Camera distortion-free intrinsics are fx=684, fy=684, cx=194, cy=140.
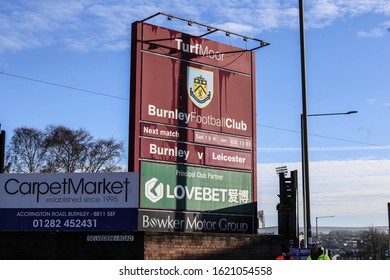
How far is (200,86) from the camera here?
23000mm

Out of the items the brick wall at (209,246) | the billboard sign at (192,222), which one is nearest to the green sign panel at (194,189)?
the billboard sign at (192,222)

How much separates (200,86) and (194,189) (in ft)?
11.4

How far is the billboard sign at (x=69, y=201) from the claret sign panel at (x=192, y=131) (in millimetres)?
515

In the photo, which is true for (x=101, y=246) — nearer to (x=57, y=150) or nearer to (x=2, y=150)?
(x=2, y=150)

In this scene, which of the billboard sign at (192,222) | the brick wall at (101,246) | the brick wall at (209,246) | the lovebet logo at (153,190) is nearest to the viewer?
the brick wall at (101,246)

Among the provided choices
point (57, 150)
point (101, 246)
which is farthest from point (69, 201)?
point (57, 150)

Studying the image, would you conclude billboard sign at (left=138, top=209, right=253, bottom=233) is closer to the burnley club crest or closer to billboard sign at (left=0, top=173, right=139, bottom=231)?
billboard sign at (left=0, top=173, right=139, bottom=231)

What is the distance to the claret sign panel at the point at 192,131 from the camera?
21.1 m

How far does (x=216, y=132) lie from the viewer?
23234mm

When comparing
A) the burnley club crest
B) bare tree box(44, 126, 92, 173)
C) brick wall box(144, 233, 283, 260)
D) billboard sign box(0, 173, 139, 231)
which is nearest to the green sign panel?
billboard sign box(0, 173, 139, 231)

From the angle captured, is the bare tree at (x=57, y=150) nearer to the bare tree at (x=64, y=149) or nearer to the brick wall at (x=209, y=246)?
the bare tree at (x=64, y=149)
